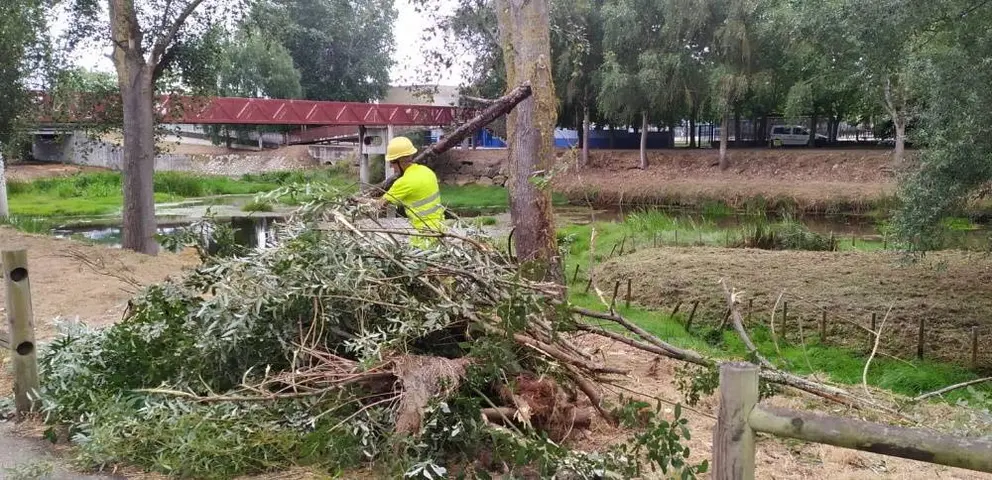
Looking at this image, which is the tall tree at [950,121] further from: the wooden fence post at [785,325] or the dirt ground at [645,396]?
the dirt ground at [645,396]

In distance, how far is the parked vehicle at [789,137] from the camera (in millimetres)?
41344

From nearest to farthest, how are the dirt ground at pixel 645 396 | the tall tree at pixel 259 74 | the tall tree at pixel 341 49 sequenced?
the dirt ground at pixel 645 396 < the tall tree at pixel 259 74 < the tall tree at pixel 341 49

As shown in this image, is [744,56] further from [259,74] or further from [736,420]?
[736,420]

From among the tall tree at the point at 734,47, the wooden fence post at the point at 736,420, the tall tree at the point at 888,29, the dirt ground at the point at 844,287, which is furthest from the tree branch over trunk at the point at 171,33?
the tall tree at the point at 734,47

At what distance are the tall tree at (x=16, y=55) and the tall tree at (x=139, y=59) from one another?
0.68m

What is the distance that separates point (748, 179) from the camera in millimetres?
33688

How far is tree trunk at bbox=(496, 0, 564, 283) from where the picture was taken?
7.51 meters

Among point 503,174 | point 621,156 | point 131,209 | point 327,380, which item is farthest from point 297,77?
point 327,380

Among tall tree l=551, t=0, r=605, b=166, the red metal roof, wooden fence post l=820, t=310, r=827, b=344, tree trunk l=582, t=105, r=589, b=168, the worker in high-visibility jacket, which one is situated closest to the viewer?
the worker in high-visibility jacket

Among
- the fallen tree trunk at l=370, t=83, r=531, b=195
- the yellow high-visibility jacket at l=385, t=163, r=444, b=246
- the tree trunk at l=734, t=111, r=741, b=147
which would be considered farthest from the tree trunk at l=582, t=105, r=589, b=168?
the yellow high-visibility jacket at l=385, t=163, r=444, b=246

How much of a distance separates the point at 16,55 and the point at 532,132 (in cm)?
1083

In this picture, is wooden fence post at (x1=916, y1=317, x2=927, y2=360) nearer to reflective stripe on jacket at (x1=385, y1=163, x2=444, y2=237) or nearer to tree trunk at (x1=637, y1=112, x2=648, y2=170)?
reflective stripe on jacket at (x1=385, y1=163, x2=444, y2=237)

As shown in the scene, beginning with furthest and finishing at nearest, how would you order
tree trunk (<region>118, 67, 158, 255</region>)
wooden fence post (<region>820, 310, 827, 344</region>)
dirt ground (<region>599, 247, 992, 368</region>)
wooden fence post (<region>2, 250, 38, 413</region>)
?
1. tree trunk (<region>118, 67, 158, 255</region>)
2. dirt ground (<region>599, 247, 992, 368</region>)
3. wooden fence post (<region>820, 310, 827, 344</region>)
4. wooden fence post (<region>2, 250, 38, 413</region>)

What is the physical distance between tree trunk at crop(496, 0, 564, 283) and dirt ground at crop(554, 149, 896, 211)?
1951 centimetres
